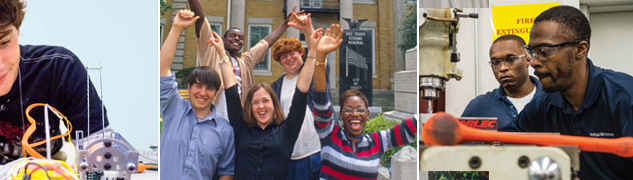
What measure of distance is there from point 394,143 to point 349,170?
16.1 inches

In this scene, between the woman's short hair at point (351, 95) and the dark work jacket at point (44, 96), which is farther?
the dark work jacket at point (44, 96)

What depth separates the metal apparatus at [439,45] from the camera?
9.66 feet

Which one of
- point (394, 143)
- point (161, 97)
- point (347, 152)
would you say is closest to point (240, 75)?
point (161, 97)

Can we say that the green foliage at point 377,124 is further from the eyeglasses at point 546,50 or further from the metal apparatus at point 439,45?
the eyeglasses at point 546,50

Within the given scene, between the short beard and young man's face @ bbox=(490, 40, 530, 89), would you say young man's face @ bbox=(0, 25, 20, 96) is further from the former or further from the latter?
the short beard

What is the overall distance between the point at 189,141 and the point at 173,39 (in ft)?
2.45

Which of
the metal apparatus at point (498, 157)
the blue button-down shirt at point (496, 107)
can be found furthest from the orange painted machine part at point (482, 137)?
the blue button-down shirt at point (496, 107)

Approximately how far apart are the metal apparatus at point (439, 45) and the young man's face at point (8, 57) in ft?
10.0

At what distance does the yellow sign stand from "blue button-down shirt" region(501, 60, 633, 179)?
96cm

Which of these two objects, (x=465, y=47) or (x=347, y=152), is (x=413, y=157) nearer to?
(x=347, y=152)

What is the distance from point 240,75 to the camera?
357cm

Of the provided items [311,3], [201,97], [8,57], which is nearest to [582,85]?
[311,3]

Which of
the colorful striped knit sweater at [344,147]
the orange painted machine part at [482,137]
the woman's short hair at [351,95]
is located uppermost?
the woman's short hair at [351,95]

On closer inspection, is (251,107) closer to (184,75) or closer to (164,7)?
(184,75)
